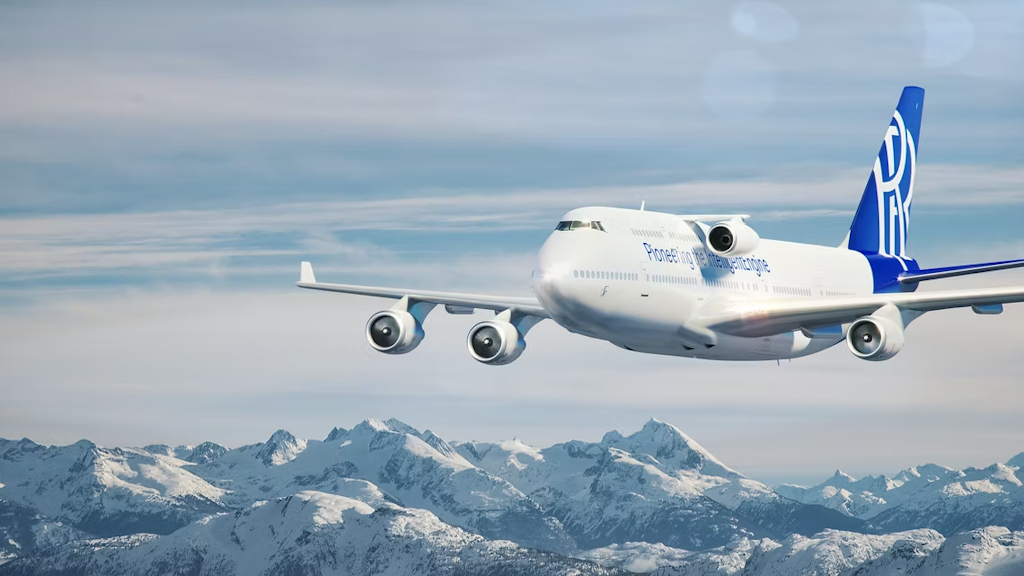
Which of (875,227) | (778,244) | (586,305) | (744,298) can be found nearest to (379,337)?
(586,305)

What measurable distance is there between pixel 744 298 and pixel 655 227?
8.46 meters

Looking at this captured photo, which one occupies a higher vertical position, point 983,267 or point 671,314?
point 983,267

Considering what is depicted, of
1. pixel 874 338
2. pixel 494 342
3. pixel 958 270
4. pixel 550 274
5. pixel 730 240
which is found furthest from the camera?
pixel 958 270

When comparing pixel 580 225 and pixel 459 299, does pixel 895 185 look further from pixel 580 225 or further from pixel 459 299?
pixel 580 225

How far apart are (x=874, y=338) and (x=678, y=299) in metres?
10.3

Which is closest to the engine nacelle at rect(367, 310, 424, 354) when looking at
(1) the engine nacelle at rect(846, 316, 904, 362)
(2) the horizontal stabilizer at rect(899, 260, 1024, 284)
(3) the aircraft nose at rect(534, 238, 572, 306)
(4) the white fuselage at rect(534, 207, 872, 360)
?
(4) the white fuselage at rect(534, 207, 872, 360)

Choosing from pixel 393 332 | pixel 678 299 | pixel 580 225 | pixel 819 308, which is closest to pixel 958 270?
pixel 819 308

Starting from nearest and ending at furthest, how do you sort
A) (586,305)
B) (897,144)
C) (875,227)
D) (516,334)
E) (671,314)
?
(586,305), (671,314), (516,334), (875,227), (897,144)

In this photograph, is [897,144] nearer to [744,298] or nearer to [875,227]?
[875,227]

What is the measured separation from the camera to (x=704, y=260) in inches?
3019

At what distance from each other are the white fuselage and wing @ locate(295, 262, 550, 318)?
659 centimetres

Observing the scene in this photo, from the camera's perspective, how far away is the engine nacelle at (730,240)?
7719 cm

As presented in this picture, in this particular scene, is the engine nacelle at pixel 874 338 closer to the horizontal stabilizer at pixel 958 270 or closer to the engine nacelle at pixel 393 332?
the horizontal stabilizer at pixel 958 270

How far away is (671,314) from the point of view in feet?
239
